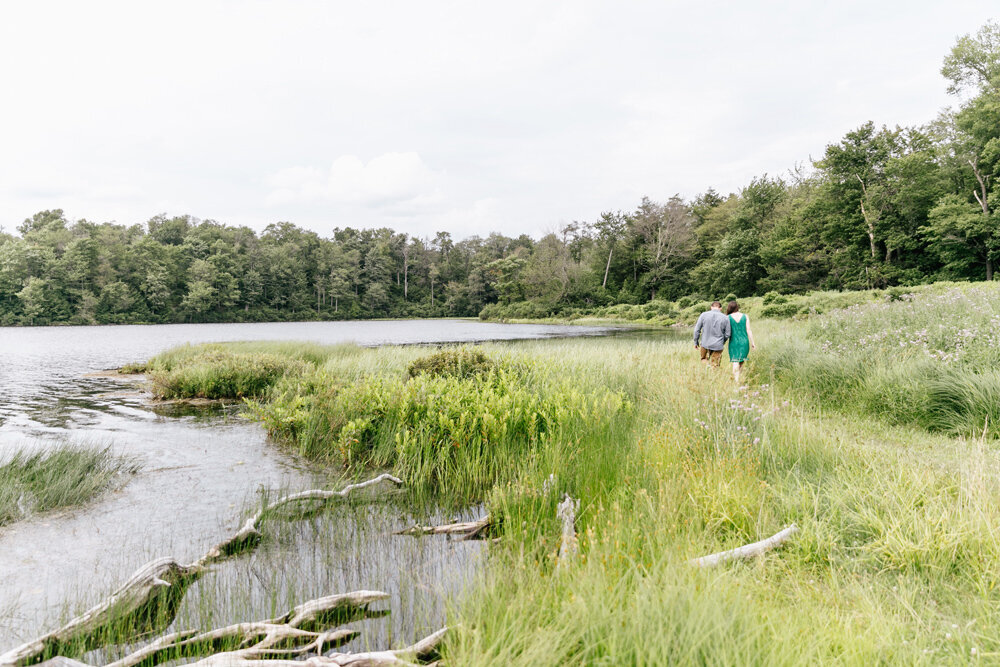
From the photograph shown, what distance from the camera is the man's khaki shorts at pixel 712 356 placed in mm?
10997

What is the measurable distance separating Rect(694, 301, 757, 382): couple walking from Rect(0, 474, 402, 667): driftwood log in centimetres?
902

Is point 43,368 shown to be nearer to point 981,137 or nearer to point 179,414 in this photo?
point 179,414

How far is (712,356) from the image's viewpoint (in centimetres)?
1134

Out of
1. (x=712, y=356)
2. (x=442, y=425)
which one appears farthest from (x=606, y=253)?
(x=442, y=425)

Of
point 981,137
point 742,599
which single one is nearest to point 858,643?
point 742,599

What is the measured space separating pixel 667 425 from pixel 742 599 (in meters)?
3.72

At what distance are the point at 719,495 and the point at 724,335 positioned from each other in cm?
812

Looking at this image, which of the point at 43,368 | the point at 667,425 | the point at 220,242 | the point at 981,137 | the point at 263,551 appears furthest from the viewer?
the point at 220,242

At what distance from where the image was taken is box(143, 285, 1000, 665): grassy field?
7.04ft

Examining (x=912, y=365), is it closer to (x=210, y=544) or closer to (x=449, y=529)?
(x=449, y=529)

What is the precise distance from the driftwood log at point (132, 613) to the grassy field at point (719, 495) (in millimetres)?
2244

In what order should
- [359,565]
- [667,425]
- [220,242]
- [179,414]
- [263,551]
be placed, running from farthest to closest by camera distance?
[220,242] → [179,414] → [667,425] → [263,551] → [359,565]

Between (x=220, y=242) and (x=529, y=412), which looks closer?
(x=529, y=412)

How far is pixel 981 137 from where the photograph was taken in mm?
35000
